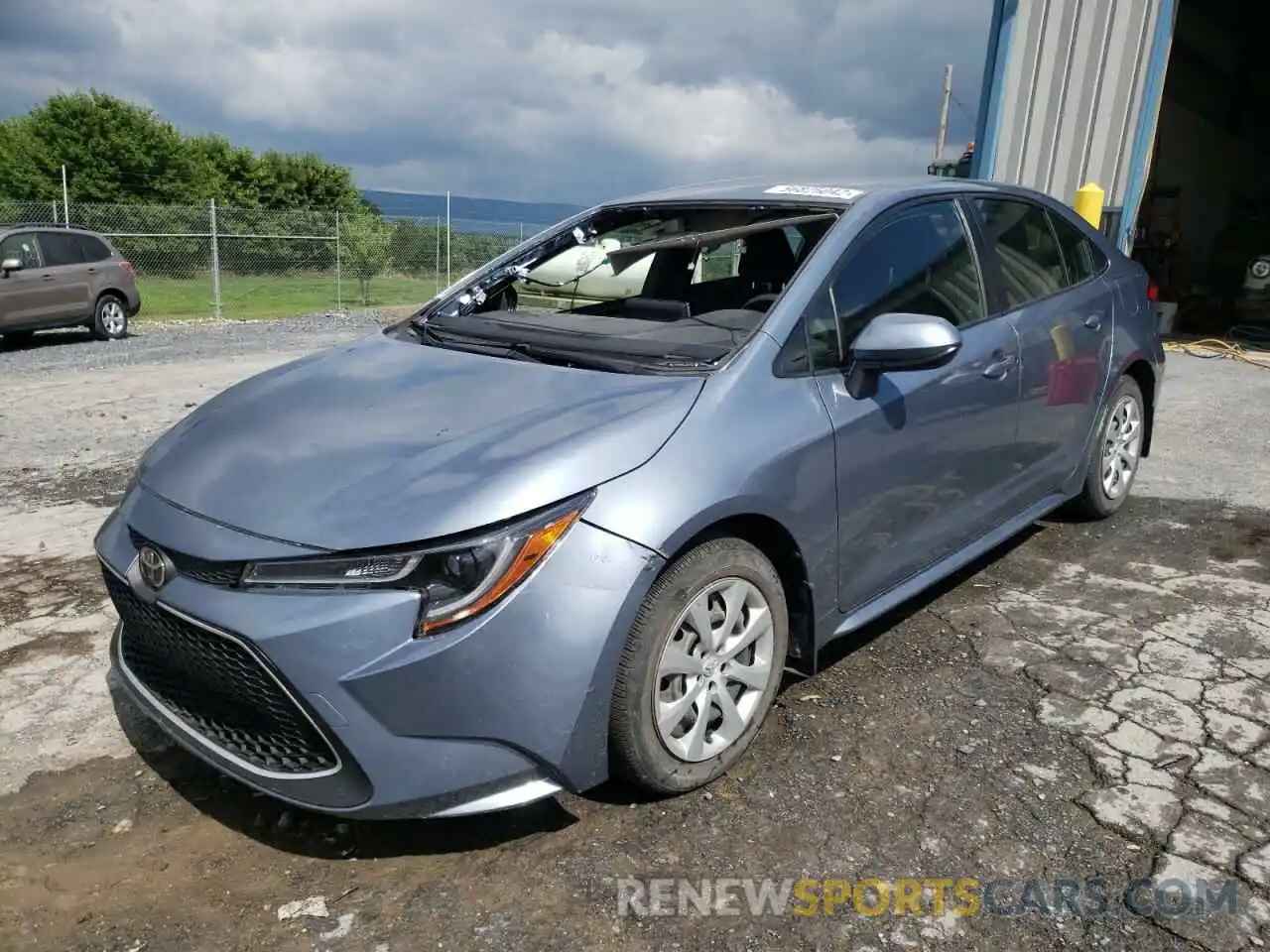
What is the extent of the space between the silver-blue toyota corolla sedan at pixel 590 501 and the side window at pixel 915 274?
0.01 meters

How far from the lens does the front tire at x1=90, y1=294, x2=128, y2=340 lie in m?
13.2

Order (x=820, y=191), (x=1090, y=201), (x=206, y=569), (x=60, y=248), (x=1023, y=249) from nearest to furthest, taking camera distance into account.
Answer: (x=206, y=569) → (x=820, y=191) → (x=1023, y=249) → (x=1090, y=201) → (x=60, y=248)

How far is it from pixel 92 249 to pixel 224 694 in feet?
42.9

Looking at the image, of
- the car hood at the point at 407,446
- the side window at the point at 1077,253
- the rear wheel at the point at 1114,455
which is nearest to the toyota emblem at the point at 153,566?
the car hood at the point at 407,446

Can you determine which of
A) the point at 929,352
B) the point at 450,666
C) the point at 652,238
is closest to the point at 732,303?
the point at 652,238

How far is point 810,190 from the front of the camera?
11.6 ft

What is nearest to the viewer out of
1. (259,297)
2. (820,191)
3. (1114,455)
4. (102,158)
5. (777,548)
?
(777,548)

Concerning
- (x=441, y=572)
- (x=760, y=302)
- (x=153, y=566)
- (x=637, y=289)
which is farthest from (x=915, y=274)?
(x=153, y=566)

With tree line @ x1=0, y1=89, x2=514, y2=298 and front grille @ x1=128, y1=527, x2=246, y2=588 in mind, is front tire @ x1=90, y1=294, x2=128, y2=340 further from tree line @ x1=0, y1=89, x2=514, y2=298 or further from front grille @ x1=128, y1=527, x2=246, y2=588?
front grille @ x1=128, y1=527, x2=246, y2=588

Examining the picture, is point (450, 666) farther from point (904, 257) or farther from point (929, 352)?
point (904, 257)

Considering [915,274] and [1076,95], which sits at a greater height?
[1076,95]

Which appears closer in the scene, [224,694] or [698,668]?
[224,694]

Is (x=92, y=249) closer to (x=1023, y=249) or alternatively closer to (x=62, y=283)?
(x=62, y=283)

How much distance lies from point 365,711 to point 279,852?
60 centimetres
